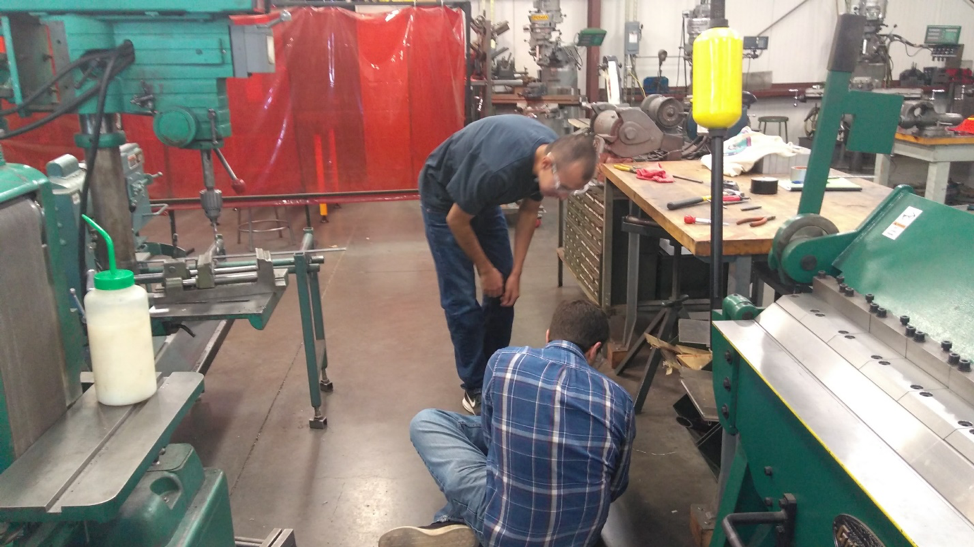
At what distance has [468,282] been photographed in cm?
223

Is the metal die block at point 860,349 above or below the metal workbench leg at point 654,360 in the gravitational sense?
above

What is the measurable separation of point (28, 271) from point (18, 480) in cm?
27

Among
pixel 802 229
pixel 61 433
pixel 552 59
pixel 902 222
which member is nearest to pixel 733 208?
pixel 802 229

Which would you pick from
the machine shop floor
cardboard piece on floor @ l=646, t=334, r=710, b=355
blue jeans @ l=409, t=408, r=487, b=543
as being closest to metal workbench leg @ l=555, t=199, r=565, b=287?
the machine shop floor

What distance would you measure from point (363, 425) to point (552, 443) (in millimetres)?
1247

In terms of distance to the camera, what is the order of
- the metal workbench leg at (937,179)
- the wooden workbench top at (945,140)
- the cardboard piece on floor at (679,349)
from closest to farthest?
1. the cardboard piece on floor at (679,349)
2. the wooden workbench top at (945,140)
3. the metal workbench leg at (937,179)

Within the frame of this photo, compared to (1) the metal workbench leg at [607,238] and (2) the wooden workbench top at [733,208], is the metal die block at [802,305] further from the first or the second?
(1) the metal workbench leg at [607,238]

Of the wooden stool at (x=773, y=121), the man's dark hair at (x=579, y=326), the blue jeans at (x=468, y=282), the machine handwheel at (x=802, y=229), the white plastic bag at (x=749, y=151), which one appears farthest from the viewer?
the wooden stool at (x=773, y=121)

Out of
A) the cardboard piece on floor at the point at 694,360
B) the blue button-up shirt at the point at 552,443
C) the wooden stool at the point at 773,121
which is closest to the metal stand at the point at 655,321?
the cardboard piece on floor at the point at 694,360

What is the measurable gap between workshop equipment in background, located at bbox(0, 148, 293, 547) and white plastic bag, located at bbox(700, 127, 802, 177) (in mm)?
1970

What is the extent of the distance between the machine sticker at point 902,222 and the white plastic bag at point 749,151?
4.40 ft

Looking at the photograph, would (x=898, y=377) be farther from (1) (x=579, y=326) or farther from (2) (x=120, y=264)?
(2) (x=120, y=264)

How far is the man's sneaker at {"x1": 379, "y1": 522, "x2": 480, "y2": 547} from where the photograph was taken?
4.90 feet

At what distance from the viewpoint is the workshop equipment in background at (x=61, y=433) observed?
824 mm
